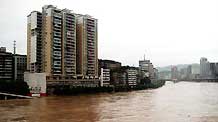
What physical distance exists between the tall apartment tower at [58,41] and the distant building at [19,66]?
6938 millimetres

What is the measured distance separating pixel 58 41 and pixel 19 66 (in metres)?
10.3

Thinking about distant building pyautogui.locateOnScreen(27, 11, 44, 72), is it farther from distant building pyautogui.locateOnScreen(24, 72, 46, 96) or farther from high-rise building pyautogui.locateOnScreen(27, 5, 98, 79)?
distant building pyautogui.locateOnScreen(24, 72, 46, 96)

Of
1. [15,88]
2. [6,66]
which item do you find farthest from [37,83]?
[6,66]

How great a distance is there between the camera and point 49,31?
37.3 m

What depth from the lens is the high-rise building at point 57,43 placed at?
37.3 meters

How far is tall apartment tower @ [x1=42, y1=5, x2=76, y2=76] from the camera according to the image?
37250 mm

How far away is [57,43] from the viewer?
125 ft

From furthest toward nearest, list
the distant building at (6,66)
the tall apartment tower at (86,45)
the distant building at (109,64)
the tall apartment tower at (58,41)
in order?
the distant building at (109,64)
the tall apartment tower at (86,45)
the distant building at (6,66)
the tall apartment tower at (58,41)

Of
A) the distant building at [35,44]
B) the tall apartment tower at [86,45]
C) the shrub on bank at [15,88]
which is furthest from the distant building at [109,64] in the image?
the shrub on bank at [15,88]

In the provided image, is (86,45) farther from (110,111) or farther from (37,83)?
(110,111)

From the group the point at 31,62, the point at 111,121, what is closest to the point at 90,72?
the point at 31,62

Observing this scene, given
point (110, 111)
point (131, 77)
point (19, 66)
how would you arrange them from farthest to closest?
point (131, 77)
point (19, 66)
point (110, 111)

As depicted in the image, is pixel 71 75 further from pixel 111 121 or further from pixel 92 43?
pixel 111 121

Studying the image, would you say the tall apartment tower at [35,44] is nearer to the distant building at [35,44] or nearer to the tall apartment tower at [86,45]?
the distant building at [35,44]
